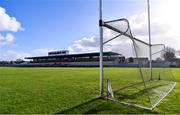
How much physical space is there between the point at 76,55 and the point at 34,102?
7524 cm

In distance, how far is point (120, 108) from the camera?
478cm

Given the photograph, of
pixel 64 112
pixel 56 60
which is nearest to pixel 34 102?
pixel 64 112

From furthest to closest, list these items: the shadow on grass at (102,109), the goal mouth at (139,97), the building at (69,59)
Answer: the building at (69,59), the goal mouth at (139,97), the shadow on grass at (102,109)

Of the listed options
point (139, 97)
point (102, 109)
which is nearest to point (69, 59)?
point (139, 97)

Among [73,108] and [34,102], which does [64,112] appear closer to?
[73,108]

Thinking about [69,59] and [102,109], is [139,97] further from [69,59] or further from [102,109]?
[69,59]

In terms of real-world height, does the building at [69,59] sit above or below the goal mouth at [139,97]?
above

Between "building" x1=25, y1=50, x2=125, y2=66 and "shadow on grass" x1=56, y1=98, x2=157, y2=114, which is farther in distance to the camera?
"building" x1=25, y1=50, x2=125, y2=66

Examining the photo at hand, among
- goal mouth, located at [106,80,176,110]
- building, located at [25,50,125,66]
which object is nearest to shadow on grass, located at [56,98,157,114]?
goal mouth, located at [106,80,176,110]

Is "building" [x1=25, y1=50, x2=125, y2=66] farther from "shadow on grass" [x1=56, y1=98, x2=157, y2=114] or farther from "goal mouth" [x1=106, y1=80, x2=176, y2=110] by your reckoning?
"shadow on grass" [x1=56, y1=98, x2=157, y2=114]

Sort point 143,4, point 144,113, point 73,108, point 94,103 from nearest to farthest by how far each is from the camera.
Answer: point 144,113 → point 73,108 → point 94,103 → point 143,4

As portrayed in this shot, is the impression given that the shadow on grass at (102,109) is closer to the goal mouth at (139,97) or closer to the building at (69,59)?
the goal mouth at (139,97)

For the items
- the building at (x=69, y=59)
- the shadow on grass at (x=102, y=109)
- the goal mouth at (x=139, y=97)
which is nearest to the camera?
the shadow on grass at (x=102, y=109)

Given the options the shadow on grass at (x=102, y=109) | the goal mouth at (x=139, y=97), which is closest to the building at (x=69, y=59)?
the goal mouth at (x=139, y=97)
